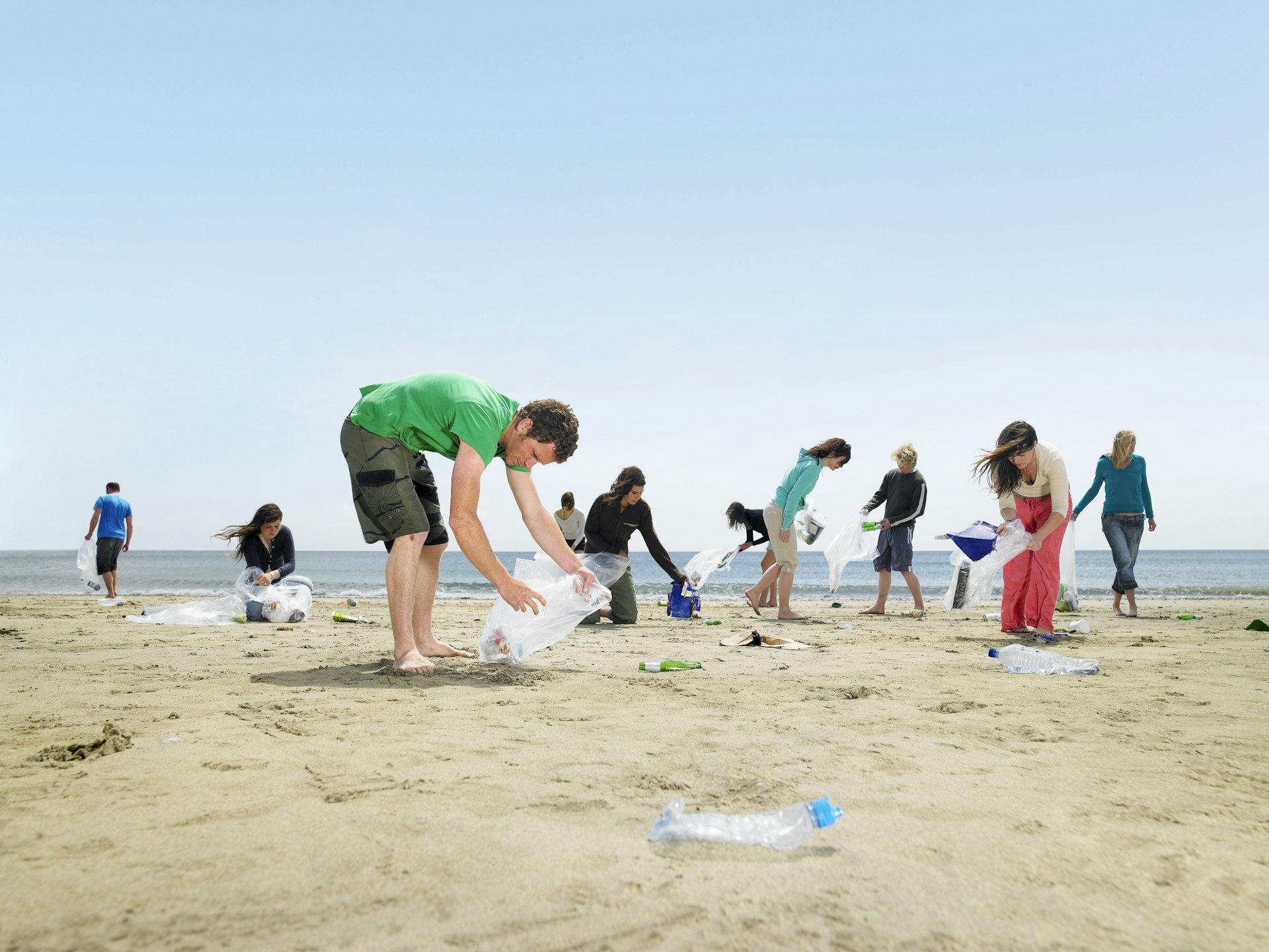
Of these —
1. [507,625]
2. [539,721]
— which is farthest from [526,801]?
[507,625]

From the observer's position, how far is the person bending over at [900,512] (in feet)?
26.8

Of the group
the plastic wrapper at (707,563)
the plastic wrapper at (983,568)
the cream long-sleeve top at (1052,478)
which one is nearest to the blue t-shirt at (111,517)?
the plastic wrapper at (707,563)

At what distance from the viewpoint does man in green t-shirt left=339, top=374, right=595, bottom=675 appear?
353cm

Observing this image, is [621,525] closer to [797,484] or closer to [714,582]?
[797,484]

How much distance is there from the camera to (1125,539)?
779 centimetres

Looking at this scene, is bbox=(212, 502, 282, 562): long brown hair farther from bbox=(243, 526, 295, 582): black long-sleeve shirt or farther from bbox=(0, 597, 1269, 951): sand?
bbox=(0, 597, 1269, 951): sand

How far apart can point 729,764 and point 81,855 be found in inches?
59.6

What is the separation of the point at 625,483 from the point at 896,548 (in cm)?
326

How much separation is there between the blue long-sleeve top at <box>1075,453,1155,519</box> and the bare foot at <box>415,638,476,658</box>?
6405mm

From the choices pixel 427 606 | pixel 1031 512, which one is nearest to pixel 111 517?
pixel 427 606

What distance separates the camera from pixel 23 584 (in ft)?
77.1

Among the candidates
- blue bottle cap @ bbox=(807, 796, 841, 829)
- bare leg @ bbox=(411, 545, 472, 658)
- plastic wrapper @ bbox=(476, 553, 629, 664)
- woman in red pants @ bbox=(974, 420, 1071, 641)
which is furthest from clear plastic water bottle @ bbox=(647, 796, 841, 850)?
woman in red pants @ bbox=(974, 420, 1071, 641)

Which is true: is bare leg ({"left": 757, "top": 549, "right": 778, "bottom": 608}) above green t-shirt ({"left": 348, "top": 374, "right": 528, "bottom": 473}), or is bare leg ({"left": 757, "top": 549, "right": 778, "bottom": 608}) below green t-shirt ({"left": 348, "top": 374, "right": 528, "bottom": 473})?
below

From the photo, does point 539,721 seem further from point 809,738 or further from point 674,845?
point 674,845
